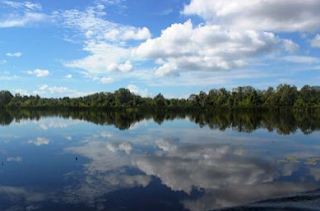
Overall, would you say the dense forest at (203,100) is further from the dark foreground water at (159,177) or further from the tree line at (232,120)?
the dark foreground water at (159,177)

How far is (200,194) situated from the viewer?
12758 mm

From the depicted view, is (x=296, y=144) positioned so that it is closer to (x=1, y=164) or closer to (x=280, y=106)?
(x=1, y=164)

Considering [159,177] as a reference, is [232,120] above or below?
above

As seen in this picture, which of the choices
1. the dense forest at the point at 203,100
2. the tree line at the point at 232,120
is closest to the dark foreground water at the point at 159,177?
the tree line at the point at 232,120

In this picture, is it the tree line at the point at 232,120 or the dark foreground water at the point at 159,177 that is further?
the tree line at the point at 232,120

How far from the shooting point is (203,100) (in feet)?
465

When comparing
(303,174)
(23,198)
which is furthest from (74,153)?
(303,174)

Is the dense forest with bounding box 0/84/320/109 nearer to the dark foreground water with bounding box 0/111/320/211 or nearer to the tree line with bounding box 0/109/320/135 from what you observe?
the tree line with bounding box 0/109/320/135

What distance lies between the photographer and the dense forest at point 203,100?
128125 millimetres

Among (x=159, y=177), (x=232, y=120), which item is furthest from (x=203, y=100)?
(x=159, y=177)

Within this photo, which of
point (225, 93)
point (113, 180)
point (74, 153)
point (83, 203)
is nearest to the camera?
point (83, 203)

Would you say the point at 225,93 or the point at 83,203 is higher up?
the point at 225,93

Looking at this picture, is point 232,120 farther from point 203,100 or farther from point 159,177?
point 203,100

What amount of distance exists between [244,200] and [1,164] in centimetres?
1535
